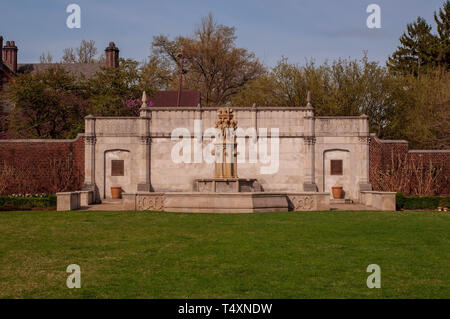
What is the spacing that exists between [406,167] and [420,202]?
5330 mm

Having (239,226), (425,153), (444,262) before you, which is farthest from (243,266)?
(425,153)

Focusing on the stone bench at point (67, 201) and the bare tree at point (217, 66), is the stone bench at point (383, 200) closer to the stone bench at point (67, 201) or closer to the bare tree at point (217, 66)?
the stone bench at point (67, 201)

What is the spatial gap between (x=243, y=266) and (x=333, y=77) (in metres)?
34.2

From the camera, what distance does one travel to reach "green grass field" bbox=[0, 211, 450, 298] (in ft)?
29.5

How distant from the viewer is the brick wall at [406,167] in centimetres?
3078

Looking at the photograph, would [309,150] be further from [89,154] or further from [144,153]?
[89,154]

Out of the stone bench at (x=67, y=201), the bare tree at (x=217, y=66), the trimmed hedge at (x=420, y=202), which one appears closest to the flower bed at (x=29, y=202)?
the stone bench at (x=67, y=201)

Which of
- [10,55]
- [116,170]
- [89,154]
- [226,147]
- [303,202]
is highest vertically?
[10,55]

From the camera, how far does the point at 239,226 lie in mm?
17344

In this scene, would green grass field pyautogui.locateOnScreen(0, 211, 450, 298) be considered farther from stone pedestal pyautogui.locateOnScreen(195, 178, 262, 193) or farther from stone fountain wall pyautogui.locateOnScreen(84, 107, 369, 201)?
stone fountain wall pyautogui.locateOnScreen(84, 107, 369, 201)

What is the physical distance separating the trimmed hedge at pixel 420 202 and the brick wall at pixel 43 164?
18.0m

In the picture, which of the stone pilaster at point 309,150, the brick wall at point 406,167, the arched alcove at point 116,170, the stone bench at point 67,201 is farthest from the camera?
the arched alcove at point 116,170

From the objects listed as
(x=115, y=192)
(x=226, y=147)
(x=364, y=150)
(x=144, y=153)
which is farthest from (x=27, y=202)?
(x=364, y=150)

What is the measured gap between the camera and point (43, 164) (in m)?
32.1
